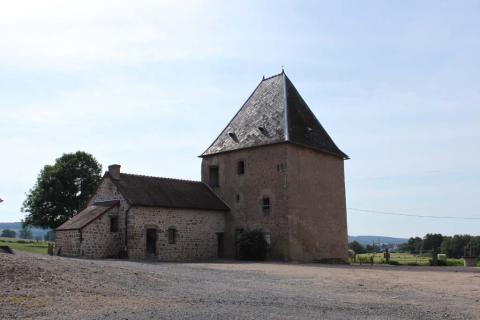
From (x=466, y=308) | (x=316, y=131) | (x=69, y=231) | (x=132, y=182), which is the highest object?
(x=316, y=131)

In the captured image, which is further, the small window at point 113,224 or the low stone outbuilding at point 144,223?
the small window at point 113,224

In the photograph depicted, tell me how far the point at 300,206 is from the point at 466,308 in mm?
17561

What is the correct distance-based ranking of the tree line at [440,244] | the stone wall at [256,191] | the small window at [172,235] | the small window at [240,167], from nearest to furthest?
the small window at [172,235] < the stone wall at [256,191] < the small window at [240,167] < the tree line at [440,244]

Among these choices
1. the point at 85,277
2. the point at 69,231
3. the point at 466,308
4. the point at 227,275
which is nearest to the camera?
the point at 466,308

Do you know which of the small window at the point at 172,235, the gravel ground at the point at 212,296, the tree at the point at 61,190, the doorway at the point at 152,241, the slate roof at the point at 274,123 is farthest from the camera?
the tree at the point at 61,190

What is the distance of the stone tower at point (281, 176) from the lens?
2723 cm

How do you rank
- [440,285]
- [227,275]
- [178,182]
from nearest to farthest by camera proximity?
1. [440,285]
2. [227,275]
3. [178,182]

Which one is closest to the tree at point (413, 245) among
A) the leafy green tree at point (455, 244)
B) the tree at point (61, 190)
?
the leafy green tree at point (455, 244)

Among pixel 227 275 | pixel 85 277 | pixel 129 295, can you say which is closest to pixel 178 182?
pixel 227 275

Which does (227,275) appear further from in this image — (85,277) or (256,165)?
(256,165)

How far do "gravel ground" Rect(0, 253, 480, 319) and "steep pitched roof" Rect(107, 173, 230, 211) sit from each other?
11620mm

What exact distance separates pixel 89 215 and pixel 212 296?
16867 mm

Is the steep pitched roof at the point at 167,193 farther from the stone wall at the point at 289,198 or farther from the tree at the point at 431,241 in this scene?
the tree at the point at 431,241

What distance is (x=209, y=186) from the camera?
102 feet
